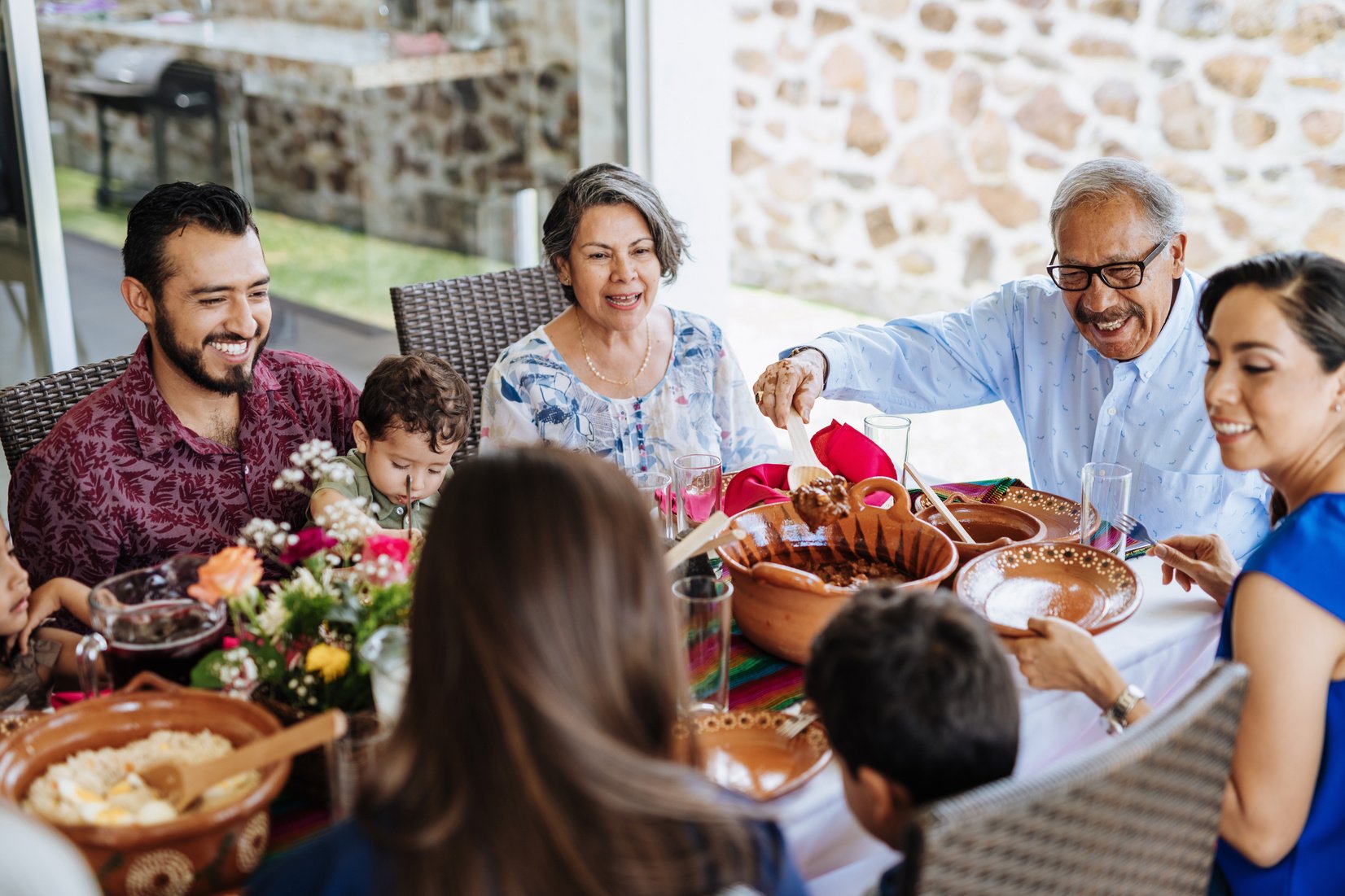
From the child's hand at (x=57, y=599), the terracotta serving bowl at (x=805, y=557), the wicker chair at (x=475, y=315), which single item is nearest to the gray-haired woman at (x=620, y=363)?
the wicker chair at (x=475, y=315)

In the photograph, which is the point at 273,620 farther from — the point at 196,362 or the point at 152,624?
the point at 196,362

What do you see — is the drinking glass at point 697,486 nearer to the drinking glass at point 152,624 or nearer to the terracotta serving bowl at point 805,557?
the terracotta serving bowl at point 805,557

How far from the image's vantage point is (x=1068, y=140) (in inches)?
209

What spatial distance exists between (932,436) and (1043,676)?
3.53 meters

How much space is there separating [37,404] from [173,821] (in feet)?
4.68

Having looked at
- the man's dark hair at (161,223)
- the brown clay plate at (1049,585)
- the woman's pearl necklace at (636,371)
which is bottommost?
the brown clay plate at (1049,585)

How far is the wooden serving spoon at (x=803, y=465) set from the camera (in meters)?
2.02

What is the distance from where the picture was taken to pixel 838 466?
210 cm

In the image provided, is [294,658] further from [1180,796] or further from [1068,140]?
[1068,140]

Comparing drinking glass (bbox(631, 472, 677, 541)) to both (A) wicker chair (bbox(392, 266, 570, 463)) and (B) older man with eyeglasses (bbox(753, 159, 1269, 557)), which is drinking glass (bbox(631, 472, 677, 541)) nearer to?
(B) older man with eyeglasses (bbox(753, 159, 1269, 557))

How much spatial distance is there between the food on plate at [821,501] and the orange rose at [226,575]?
0.78 meters

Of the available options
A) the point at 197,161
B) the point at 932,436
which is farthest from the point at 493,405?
the point at 932,436

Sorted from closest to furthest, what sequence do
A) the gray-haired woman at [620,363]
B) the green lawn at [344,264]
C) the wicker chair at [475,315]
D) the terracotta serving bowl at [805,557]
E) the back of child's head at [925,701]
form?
the back of child's head at [925,701] < the terracotta serving bowl at [805,557] < the gray-haired woman at [620,363] < the wicker chair at [475,315] < the green lawn at [344,264]

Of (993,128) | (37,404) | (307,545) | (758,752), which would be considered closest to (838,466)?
(758,752)
